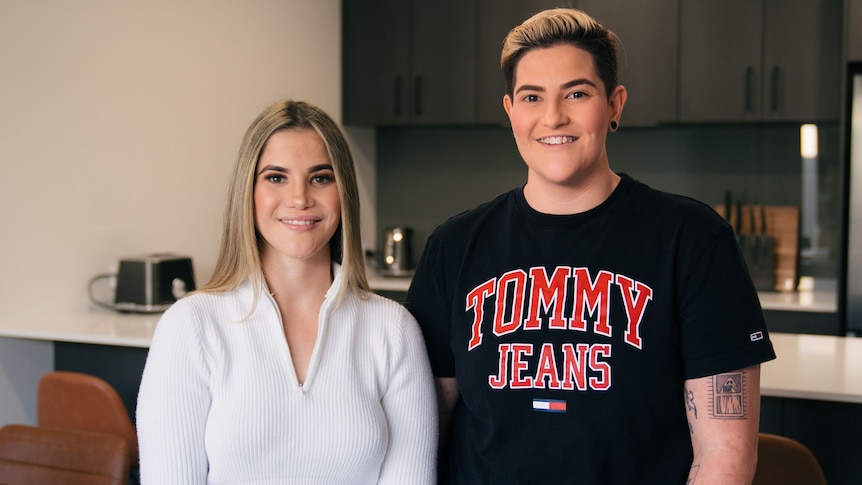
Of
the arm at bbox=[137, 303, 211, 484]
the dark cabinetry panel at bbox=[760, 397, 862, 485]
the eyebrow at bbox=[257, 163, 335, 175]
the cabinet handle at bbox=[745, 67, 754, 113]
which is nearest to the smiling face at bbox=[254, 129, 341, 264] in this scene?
the eyebrow at bbox=[257, 163, 335, 175]

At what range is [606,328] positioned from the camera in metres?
1.34

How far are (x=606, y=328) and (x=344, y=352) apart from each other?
45 cm

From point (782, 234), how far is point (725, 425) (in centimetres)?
309

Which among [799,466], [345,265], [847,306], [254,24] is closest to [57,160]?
[254,24]

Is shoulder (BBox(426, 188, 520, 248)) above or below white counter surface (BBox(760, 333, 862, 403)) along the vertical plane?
above

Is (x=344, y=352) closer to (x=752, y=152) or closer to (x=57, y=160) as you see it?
(x=57, y=160)

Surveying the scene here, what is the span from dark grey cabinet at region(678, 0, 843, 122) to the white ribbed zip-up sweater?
2.91 m

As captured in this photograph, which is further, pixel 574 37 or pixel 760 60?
pixel 760 60

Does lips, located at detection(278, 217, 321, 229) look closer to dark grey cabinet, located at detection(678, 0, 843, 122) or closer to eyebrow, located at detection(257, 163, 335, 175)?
eyebrow, located at detection(257, 163, 335, 175)

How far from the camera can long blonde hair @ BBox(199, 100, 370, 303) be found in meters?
1.49

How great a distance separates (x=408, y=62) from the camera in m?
4.42

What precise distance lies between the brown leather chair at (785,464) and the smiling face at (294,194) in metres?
1.00

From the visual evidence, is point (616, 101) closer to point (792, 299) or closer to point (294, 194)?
point (294, 194)

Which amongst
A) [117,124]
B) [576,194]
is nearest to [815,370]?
[576,194]
